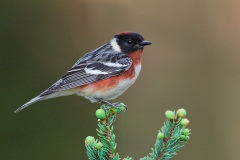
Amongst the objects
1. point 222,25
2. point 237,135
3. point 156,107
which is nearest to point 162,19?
point 222,25

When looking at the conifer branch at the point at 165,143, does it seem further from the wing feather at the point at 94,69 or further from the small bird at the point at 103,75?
the wing feather at the point at 94,69

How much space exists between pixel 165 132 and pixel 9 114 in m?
4.08

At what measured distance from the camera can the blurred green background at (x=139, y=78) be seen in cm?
757

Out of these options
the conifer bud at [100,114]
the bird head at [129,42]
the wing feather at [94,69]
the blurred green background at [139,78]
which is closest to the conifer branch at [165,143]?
the conifer bud at [100,114]

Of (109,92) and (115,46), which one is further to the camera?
(115,46)

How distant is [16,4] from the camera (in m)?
8.62

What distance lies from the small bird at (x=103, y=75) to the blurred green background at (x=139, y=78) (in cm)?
201

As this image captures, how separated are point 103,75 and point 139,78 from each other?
4128mm

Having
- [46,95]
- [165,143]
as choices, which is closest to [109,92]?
[46,95]

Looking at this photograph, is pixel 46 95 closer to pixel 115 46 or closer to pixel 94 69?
pixel 94 69

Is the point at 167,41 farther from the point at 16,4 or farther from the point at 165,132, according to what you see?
the point at 165,132

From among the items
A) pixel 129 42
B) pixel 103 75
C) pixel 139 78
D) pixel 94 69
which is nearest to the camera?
pixel 103 75

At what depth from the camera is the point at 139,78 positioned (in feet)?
Answer: 31.8

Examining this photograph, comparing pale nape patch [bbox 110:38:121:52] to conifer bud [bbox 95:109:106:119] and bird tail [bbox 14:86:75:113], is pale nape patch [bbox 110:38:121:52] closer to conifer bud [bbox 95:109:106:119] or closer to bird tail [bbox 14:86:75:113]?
bird tail [bbox 14:86:75:113]
